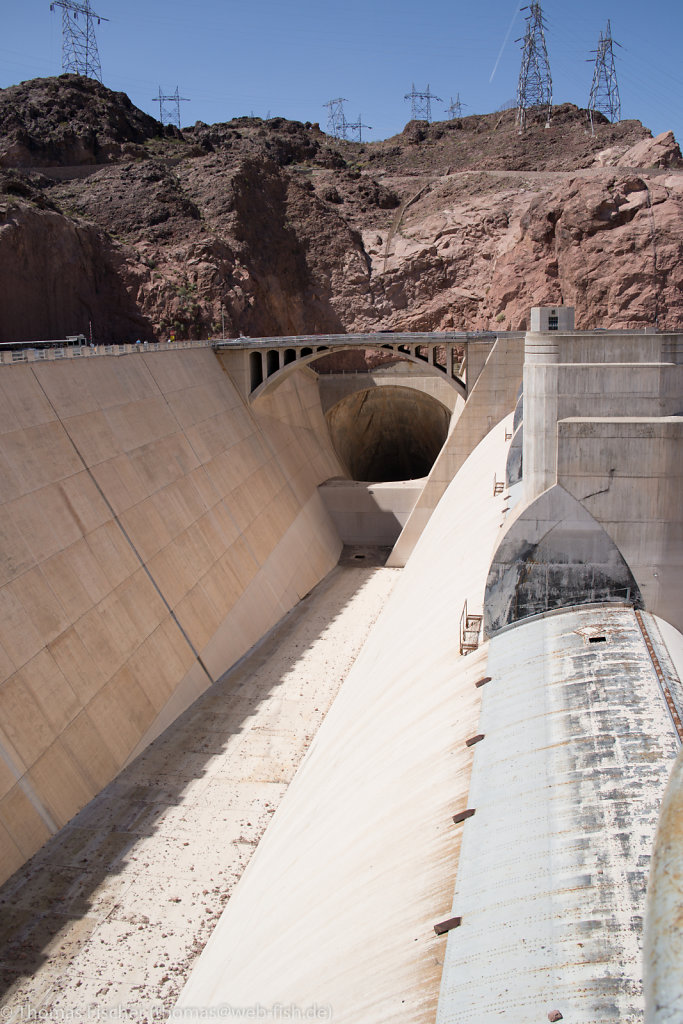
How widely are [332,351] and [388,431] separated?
49.2 feet

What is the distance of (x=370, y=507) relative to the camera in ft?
133

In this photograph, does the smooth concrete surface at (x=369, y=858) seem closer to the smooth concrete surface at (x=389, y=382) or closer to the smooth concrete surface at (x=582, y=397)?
the smooth concrete surface at (x=582, y=397)

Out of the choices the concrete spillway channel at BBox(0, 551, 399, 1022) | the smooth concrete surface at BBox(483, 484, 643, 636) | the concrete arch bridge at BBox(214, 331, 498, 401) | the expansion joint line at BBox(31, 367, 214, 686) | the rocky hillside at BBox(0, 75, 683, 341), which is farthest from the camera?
the rocky hillside at BBox(0, 75, 683, 341)

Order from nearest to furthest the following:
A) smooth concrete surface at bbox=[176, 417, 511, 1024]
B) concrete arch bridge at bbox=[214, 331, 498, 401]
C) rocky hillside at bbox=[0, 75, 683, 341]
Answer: smooth concrete surface at bbox=[176, 417, 511, 1024] → concrete arch bridge at bbox=[214, 331, 498, 401] → rocky hillside at bbox=[0, 75, 683, 341]

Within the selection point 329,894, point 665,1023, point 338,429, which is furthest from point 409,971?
point 338,429

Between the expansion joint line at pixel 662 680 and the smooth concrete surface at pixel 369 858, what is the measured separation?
2904 mm

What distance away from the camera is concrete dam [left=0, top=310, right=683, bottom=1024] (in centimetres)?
934

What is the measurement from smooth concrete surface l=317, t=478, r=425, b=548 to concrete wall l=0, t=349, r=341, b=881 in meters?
5.61

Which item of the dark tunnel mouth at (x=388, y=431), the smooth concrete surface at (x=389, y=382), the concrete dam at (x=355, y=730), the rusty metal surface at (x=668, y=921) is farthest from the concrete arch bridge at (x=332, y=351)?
the rusty metal surface at (x=668, y=921)

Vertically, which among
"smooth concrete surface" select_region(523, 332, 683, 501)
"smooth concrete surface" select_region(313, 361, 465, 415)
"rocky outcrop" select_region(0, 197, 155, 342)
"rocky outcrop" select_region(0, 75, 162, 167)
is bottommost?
"smooth concrete surface" select_region(313, 361, 465, 415)

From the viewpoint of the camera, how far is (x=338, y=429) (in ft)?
159

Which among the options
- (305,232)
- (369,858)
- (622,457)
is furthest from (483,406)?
(369,858)

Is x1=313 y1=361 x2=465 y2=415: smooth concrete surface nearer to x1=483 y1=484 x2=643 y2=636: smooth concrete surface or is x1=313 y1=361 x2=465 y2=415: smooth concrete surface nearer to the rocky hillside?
the rocky hillside

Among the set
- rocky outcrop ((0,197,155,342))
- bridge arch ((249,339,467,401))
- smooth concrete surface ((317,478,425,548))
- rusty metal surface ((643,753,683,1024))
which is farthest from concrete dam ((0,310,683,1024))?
rocky outcrop ((0,197,155,342))
